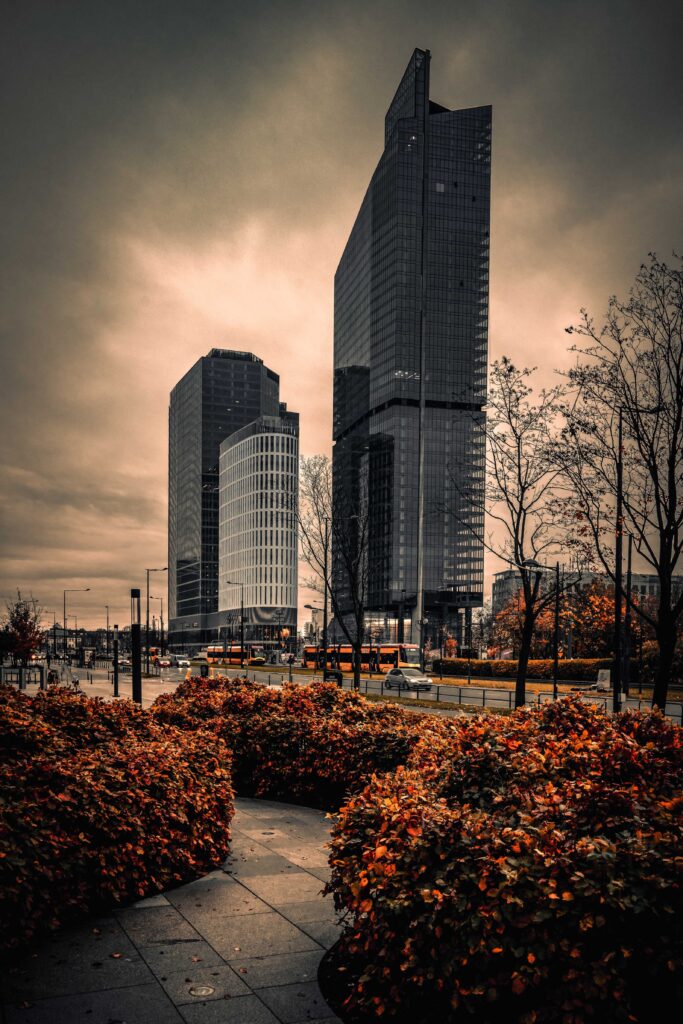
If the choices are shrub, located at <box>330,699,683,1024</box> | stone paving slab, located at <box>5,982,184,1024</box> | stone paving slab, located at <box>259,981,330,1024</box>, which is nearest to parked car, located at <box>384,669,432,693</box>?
shrub, located at <box>330,699,683,1024</box>

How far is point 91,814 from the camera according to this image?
681cm

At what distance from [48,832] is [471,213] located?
182100 millimetres

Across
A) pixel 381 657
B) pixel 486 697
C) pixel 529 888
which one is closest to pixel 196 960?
pixel 529 888

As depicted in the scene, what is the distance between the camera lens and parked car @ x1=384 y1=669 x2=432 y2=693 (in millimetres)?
46156

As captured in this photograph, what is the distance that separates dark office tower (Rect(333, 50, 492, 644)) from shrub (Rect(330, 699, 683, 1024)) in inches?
5782

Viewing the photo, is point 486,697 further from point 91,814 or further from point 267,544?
point 267,544

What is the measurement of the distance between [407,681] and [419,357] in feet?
413

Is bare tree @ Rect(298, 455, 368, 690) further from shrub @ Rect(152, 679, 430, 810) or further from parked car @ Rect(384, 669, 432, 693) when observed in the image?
shrub @ Rect(152, 679, 430, 810)

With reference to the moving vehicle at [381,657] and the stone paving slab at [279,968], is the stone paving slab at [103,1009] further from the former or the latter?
the moving vehicle at [381,657]

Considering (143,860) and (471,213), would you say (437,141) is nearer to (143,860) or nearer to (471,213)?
(471,213)

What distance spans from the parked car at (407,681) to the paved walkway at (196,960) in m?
37.5

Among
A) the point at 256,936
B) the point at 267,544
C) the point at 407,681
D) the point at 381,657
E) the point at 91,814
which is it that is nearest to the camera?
the point at 256,936

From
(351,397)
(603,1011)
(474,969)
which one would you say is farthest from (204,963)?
(351,397)

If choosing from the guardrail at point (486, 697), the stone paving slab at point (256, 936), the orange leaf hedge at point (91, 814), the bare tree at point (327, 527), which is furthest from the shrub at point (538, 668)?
the stone paving slab at point (256, 936)
